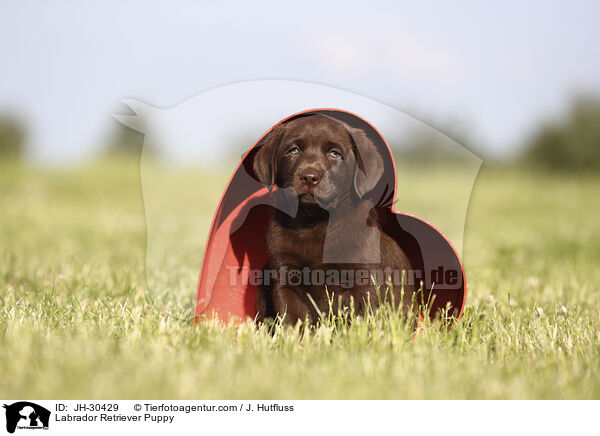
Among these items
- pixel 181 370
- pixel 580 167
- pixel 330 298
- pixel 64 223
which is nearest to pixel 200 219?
pixel 64 223

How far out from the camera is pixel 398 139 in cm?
308

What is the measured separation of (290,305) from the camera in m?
2.56

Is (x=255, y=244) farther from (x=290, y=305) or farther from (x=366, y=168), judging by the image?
(x=366, y=168)

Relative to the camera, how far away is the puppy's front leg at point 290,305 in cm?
255

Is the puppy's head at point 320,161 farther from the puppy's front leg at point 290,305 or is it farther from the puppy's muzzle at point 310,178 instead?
the puppy's front leg at point 290,305

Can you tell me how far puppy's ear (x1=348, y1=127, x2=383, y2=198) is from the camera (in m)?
2.48

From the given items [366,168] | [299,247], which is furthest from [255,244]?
[366,168]

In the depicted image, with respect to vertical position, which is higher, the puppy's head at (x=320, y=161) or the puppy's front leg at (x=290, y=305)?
the puppy's head at (x=320, y=161)

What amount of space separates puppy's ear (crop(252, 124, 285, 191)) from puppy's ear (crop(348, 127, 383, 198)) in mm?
395

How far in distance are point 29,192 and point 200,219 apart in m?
4.91
